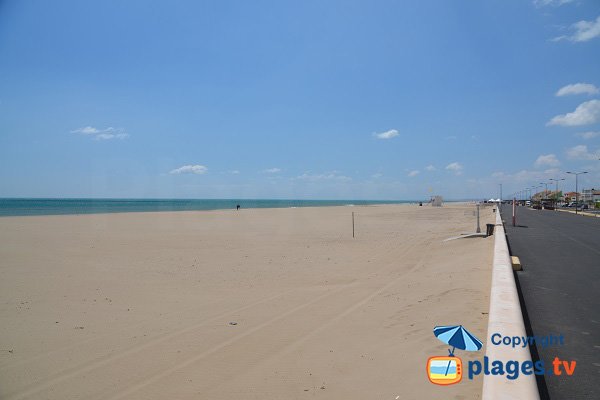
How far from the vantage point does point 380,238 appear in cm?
2161

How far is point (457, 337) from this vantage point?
575 centimetres

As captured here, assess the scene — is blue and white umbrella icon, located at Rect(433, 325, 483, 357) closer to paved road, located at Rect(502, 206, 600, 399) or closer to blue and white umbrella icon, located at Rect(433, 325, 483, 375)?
blue and white umbrella icon, located at Rect(433, 325, 483, 375)

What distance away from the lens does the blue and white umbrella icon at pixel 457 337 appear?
532 cm

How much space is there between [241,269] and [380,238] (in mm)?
10589

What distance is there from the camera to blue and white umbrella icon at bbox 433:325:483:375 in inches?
209

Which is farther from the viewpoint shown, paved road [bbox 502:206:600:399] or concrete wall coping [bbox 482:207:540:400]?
paved road [bbox 502:206:600:399]

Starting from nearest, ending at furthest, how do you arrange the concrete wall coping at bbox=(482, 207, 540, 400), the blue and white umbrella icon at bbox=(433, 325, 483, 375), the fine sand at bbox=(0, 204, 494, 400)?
the concrete wall coping at bbox=(482, 207, 540, 400) < the fine sand at bbox=(0, 204, 494, 400) < the blue and white umbrella icon at bbox=(433, 325, 483, 375)

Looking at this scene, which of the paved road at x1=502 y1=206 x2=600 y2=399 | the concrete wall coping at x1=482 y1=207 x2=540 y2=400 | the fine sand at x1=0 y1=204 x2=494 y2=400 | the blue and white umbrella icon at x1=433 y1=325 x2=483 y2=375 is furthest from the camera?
the blue and white umbrella icon at x1=433 y1=325 x2=483 y2=375

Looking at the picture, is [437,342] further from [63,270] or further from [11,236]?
[11,236]

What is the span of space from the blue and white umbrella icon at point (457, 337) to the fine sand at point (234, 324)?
14 cm

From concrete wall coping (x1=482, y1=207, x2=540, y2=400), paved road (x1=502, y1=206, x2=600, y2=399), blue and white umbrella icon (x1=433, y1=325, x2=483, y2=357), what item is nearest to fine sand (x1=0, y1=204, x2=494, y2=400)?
blue and white umbrella icon (x1=433, y1=325, x2=483, y2=357)

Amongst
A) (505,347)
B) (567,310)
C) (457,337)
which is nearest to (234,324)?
(457,337)

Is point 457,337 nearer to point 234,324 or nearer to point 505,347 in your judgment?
point 505,347

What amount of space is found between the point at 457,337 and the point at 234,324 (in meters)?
3.64
